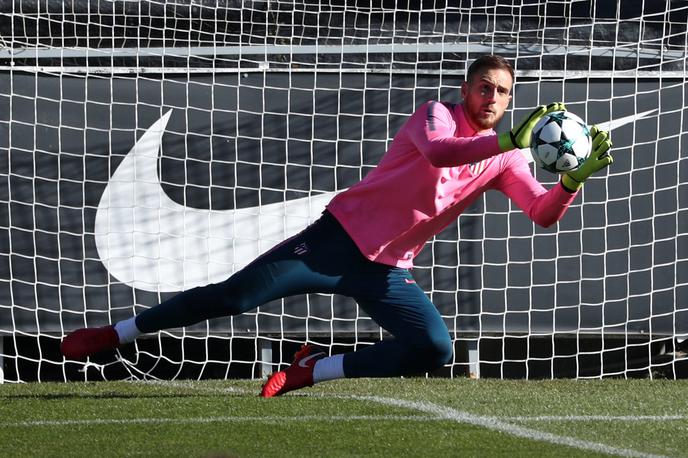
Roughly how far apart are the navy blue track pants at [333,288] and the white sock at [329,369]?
15.8 inches

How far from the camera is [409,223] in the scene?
18.4 ft

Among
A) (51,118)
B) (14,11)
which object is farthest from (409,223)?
(14,11)

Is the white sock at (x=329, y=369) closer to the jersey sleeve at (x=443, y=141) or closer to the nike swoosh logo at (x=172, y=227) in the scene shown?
the jersey sleeve at (x=443, y=141)

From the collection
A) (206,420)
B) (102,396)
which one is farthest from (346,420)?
(102,396)

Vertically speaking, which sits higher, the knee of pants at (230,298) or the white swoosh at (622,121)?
the white swoosh at (622,121)

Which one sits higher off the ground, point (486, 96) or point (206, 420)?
point (486, 96)

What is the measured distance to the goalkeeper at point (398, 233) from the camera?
5480 millimetres

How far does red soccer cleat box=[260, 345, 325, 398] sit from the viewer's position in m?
6.23

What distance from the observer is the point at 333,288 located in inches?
224

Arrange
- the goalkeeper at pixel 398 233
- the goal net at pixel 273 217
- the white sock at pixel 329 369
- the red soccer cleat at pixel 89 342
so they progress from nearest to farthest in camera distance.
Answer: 1. the goalkeeper at pixel 398 233
2. the red soccer cleat at pixel 89 342
3. the white sock at pixel 329 369
4. the goal net at pixel 273 217

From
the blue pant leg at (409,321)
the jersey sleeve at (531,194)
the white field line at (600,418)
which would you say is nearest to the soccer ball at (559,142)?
the jersey sleeve at (531,194)

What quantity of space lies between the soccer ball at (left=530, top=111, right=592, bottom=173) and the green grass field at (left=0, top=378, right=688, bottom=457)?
120cm

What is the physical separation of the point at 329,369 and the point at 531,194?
1436 mm

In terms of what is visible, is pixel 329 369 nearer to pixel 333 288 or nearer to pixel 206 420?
pixel 333 288
